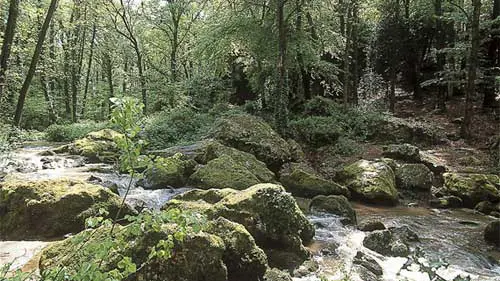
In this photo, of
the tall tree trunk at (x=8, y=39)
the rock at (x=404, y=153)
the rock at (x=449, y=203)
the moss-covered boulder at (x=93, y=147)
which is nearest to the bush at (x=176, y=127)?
the moss-covered boulder at (x=93, y=147)

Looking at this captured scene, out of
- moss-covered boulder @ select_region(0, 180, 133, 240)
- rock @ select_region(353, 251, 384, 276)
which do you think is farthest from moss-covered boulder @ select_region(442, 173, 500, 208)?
moss-covered boulder @ select_region(0, 180, 133, 240)

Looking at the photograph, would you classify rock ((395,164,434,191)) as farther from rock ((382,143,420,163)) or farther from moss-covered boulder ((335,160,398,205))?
rock ((382,143,420,163))

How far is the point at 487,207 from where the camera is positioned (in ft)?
32.0

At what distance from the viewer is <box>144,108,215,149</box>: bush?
1562cm

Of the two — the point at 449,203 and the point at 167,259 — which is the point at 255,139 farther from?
the point at 167,259

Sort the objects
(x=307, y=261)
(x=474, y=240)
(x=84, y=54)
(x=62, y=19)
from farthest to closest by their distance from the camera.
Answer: (x=84, y=54)
(x=62, y=19)
(x=474, y=240)
(x=307, y=261)

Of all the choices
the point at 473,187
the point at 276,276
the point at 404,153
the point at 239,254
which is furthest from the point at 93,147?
the point at 473,187

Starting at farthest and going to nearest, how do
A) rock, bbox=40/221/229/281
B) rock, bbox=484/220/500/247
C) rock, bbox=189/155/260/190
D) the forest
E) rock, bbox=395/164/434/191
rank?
rock, bbox=395/164/434/191, rock, bbox=189/155/260/190, rock, bbox=484/220/500/247, the forest, rock, bbox=40/221/229/281

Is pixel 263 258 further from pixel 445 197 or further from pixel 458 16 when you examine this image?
pixel 458 16

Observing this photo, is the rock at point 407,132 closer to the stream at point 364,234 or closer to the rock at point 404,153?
the rock at point 404,153

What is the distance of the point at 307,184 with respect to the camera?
10.3 metres

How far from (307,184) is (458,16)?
9371mm

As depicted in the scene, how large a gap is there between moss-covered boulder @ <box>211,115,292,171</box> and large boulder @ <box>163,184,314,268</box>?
5.83 metres

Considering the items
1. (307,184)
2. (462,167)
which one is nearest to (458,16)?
(462,167)
